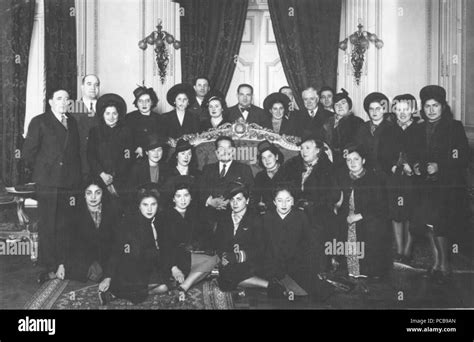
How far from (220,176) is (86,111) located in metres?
1.50

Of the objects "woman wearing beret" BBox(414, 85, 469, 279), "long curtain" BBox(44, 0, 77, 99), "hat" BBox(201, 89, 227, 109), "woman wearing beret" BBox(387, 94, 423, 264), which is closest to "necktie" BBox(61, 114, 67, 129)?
"long curtain" BBox(44, 0, 77, 99)

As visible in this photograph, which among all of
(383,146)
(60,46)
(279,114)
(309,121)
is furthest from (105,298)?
(60,46)

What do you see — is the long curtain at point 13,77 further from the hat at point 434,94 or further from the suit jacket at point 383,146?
the hat at point 434,94

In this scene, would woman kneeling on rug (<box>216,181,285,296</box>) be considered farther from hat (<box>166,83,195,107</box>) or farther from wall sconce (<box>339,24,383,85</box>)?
wall sconce (<box>339,24,383,85</box>)

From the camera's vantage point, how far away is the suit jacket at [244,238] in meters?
5.09

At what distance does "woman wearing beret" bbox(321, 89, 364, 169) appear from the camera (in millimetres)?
5832

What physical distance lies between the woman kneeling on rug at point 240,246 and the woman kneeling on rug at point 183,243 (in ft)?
0.46

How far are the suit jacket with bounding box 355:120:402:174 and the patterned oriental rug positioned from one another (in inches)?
71.3

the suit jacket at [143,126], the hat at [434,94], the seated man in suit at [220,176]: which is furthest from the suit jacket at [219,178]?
the hat at [434,94]

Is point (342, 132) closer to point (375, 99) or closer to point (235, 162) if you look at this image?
point (375, 99)

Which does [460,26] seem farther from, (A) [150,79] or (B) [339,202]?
(A) [150,79]

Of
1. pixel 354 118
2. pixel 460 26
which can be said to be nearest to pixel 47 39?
pixel 354 118

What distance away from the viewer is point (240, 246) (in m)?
5.13
